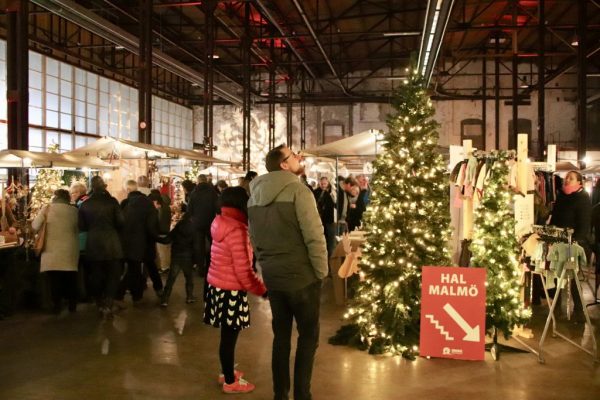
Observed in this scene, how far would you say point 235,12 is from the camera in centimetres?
1653

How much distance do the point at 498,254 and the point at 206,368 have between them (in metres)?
2.72

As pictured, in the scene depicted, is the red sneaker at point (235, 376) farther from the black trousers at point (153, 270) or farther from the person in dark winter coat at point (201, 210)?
the black trousers at point (153, 270)

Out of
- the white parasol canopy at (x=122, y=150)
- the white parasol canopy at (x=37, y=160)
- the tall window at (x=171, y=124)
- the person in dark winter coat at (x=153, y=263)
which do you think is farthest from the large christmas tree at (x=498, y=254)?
the tall window at (x=171, y=124)

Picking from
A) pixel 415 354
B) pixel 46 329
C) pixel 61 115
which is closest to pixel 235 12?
pixel 61 115

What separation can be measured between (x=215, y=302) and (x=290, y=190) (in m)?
1.06

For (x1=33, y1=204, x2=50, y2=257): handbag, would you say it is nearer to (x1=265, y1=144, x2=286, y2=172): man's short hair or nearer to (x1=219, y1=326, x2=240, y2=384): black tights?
(x1=219, y1=326, x2=240, y2=384): black tights

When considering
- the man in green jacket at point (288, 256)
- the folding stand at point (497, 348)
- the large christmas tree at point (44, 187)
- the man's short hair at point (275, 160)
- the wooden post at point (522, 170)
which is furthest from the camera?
the large christmas tree at point (44, 187)

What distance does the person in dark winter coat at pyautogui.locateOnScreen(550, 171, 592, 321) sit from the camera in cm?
618

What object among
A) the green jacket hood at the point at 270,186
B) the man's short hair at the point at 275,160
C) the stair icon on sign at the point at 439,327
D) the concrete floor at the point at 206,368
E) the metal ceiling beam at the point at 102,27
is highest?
the metal ceiling beam at the point at 102,27

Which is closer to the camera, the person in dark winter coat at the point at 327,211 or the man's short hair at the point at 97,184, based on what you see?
the man's short hair at the point at 97,184

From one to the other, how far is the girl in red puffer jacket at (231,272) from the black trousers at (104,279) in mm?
2830

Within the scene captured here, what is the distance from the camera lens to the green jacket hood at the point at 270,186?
3.42 meters

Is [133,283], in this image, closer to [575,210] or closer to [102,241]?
[102,241]

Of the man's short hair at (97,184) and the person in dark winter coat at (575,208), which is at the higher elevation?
the man's short hair at (97,184)
